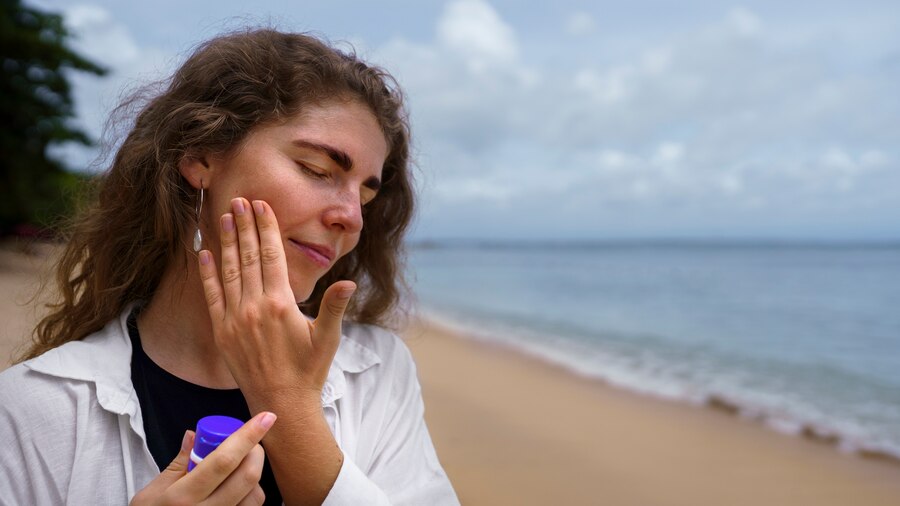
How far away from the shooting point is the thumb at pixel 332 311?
152 cm

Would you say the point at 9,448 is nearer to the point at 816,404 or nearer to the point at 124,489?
the point at 124,489

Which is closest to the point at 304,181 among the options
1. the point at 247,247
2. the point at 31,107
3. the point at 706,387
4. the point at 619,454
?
the point at 247,247

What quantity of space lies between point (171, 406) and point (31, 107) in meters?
24.0

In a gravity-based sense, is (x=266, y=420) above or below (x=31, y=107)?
below

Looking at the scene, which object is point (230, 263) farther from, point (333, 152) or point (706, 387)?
point (706, 387)

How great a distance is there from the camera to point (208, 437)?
1403 mm

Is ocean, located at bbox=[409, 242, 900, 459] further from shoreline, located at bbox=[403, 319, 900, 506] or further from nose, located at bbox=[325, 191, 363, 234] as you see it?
nose, located at bbox=[325, 191, 363, 234]

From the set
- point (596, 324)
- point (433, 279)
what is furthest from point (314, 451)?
point (433, 279)

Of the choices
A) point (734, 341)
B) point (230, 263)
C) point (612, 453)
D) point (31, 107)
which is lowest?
point (612, 453)

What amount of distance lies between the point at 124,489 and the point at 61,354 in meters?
0.38

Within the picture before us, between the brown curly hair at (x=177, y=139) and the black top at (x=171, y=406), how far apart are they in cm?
24

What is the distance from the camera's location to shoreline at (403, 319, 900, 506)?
15.6 ft

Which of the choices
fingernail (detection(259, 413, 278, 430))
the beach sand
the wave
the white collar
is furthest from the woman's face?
the wave

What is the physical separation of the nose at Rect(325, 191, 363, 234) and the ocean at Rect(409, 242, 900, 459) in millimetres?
968
